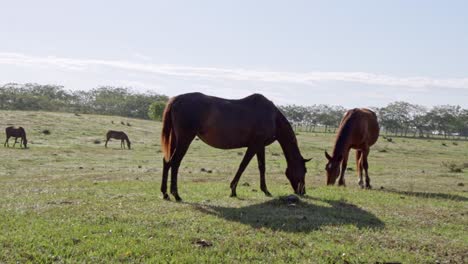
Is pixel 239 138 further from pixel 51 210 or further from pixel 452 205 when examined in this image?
pixel 452 205

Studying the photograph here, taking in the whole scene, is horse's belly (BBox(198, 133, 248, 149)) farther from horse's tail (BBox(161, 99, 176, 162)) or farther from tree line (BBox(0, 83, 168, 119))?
tree line (BBox(0, 83, 168, 119))

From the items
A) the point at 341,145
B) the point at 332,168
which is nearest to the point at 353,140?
the point at 341,145

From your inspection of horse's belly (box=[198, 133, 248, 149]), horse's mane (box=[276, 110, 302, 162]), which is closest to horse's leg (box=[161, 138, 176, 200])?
horse's belly (box=[198, 133, 248, 149])

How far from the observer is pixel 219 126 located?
11.6m

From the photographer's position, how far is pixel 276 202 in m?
11.1

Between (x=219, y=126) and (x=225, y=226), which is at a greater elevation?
(x=219, y=126)

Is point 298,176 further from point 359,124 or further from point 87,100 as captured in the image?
point 87,100

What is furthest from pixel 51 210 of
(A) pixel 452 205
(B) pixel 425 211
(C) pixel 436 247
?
(A) pixel 452 205

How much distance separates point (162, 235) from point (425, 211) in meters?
6.79

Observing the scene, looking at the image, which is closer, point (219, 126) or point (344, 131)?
point (219, 126)

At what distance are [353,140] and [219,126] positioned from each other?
6.14 m

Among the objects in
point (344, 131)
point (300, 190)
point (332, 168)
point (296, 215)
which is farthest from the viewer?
point (344, 131)

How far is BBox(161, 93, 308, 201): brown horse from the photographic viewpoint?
1127 cm

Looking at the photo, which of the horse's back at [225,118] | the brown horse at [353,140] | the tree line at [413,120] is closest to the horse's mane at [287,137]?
the horse's back at [225,118]
